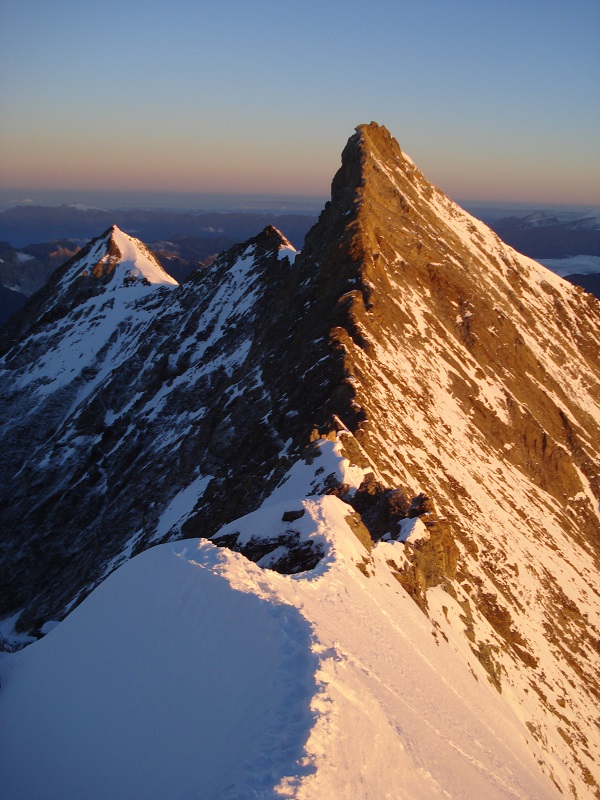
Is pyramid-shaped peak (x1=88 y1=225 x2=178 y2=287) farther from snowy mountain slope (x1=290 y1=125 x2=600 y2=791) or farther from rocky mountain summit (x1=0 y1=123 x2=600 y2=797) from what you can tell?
snowy mountain slope (x1=290 y1=125 x2=600 y2=791)

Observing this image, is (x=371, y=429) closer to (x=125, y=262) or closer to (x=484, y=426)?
(x=484, y=426)

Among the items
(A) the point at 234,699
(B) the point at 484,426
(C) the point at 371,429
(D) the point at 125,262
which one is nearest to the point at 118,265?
(D) the point at 125,262

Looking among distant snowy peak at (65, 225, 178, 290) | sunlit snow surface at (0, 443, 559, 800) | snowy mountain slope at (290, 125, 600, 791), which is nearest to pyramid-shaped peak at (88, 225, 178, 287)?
distant snowy peak at (65, 225, 178, 290)

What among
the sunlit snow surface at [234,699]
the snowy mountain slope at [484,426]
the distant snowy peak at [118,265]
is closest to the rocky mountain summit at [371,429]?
the snowy mountain slope at [484,426]

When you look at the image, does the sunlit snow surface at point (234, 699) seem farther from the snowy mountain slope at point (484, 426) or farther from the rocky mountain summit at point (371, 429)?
the snowy mountain slope at point (484, 426)

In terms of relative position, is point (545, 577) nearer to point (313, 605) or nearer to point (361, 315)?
point (361, 315)
